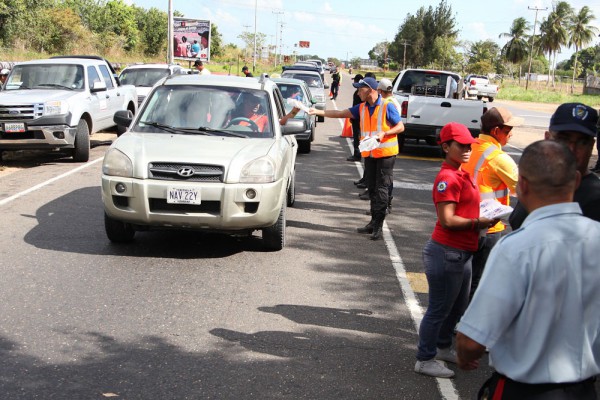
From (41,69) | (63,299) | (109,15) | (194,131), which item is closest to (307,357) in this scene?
(63,299)

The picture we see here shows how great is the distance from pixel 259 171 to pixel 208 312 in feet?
5.86

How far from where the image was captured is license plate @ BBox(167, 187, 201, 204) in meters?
6.48

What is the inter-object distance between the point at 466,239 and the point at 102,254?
13.0 feet

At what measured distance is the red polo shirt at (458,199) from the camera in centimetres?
435

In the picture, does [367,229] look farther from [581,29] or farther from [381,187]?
[581,29]

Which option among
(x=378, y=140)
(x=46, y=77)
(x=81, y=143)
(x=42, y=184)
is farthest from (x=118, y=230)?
(x=46, y=77)

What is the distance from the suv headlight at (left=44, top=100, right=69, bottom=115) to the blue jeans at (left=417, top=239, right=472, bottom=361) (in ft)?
32.1

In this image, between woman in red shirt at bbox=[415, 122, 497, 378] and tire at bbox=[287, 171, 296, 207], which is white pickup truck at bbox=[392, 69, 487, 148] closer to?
tire at bbox=[287, 171, 296, 207]

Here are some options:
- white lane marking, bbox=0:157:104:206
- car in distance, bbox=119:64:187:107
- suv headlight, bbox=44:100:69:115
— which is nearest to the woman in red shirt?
white lane marking, bbox=0:157:104:206

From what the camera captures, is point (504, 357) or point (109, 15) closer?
point (504, 357)

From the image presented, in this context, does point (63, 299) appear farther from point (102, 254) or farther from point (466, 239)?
point (466, 239)

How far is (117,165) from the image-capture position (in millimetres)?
6684

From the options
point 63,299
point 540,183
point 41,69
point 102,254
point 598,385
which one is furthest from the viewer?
point 41,69

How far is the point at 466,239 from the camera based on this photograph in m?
4.43
